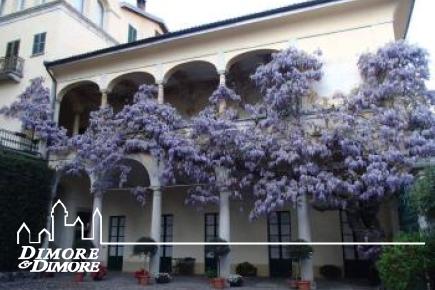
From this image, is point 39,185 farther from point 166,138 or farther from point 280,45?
point 280,45

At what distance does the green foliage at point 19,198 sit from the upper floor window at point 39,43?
6015 mm

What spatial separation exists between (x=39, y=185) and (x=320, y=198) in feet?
38.6

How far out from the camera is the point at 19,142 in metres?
18.6

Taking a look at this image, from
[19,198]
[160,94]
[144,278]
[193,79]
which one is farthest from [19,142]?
[144,278]

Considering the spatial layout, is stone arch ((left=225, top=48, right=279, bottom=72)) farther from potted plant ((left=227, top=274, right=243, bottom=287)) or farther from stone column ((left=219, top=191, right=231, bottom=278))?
potted plant ((left=227, top=274, right=243, bottom=287))

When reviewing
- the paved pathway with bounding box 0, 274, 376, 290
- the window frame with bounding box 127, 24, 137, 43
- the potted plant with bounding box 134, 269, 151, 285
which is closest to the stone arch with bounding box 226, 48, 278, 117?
the paved pathway with bounding box 0, 274, 376, 290

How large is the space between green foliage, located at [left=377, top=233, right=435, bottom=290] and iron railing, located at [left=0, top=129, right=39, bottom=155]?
15.1m

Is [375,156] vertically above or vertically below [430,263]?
above

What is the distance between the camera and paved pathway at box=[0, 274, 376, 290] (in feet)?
44.8

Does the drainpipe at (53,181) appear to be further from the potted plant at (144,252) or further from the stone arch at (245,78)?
the stone arch at (245,78)

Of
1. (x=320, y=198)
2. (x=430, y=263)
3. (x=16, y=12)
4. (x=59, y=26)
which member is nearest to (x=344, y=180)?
(x=320, y=198)

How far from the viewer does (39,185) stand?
18016 millimetres

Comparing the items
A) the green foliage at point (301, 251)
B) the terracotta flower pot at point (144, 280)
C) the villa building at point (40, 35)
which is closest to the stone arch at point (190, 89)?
the villa building at point (40, 35)

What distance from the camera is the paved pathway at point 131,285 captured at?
13.7 meters
